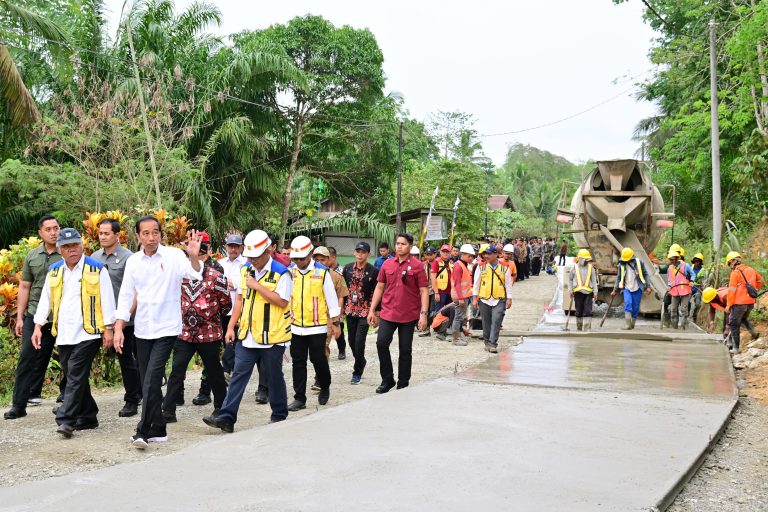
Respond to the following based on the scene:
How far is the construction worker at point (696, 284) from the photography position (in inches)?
635

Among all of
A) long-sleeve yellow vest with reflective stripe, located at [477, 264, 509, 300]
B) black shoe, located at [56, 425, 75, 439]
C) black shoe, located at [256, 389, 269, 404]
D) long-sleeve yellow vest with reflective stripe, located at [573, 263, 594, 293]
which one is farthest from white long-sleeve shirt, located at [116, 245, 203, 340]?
long-sleeve yellow vest with reflective stripe, located at [573, 263, 594, 293]

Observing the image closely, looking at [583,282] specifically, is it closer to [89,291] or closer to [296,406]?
[296,406]

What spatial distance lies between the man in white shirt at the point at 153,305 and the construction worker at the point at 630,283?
33.5 ft

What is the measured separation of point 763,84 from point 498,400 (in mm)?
17290

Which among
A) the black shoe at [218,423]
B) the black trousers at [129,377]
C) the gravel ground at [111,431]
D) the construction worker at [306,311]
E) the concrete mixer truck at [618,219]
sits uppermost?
the concrete mixer truck at [618,219]

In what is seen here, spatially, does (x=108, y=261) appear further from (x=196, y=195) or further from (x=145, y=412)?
(x=196, y=195)

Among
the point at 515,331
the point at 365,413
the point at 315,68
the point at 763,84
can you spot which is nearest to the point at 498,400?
the point at 365,413

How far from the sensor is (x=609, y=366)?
10.3m

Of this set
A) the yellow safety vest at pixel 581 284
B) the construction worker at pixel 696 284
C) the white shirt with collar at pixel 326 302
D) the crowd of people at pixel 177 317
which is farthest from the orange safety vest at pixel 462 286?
the white shirt with collar at pixel 326 302

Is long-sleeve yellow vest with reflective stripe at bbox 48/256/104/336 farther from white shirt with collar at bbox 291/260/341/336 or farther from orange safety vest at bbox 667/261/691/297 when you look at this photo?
orange safety vest at bbox 667/261/691/297

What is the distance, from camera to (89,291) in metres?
6.92

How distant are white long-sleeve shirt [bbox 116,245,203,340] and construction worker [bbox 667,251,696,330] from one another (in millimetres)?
10819

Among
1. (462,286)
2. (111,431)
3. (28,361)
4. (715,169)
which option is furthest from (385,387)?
(715,169)

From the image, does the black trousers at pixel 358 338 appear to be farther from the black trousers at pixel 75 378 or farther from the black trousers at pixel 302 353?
the black trousers at pixel 75 378
